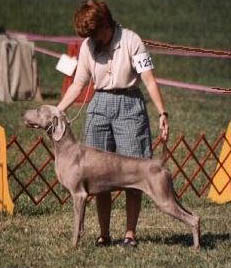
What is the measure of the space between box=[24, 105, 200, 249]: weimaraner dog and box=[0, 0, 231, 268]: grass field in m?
0.36

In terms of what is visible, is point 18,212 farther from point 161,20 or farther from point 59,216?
point 161,20

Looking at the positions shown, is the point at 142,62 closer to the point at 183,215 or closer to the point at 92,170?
the point at 92,170

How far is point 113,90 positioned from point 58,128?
0.50 metres

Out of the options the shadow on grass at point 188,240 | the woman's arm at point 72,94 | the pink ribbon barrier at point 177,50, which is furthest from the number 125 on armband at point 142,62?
the pink ribbon barrier at point 177,50

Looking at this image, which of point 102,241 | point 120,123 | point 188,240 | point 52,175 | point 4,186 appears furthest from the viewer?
point 52,175

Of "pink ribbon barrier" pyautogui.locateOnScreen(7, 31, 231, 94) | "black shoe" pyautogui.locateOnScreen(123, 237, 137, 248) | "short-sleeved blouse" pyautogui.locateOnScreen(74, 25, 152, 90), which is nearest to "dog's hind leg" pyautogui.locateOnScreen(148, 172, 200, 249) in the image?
"black shoe" pyautogui.locateOnScreen(123, 237, 137, 248)

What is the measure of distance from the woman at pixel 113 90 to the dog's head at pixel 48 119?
0.12m

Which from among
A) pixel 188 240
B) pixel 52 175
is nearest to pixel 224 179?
pixel 52 175

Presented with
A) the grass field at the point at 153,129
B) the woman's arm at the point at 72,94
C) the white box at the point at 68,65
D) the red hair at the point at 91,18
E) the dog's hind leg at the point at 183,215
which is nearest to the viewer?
the red hair at the point at 91,18

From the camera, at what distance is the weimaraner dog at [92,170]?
6.28 meters

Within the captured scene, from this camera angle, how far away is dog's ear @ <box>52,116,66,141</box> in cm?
635

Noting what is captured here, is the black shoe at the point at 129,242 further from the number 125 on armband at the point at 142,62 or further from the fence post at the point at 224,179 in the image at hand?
the fence post at the point at 224,179

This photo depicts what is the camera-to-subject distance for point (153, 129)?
1351 centimetres

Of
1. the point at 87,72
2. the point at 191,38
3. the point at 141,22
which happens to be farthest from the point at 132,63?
the point at 141,22
